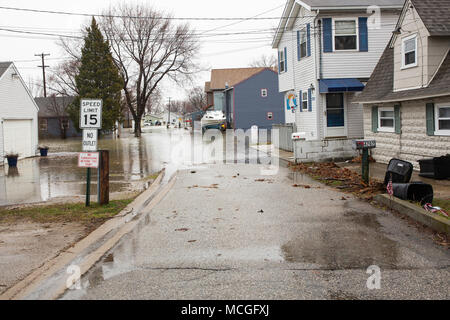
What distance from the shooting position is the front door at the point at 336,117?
22.2m

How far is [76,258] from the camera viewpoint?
6.75 metres

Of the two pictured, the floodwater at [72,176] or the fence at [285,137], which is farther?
the fence at [285,137]

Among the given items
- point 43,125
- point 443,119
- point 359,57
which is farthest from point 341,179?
point 43,125

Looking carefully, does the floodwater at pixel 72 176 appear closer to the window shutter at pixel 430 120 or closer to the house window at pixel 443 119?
the window shutter at pixel 430 120

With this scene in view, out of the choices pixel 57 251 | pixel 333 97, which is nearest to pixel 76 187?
pixel 57 251

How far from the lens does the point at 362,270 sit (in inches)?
227

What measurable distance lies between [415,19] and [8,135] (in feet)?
68.1

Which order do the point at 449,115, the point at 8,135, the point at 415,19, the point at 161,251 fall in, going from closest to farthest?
the point at 161,251 → the point at 449,115 → the point at 415,19 → the point at 8,135

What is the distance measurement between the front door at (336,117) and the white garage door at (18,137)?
16575mm

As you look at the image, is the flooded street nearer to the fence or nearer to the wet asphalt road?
the wet asphalt road

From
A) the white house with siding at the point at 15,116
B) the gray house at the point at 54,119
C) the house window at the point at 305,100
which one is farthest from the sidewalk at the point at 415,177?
the gray house at the point at 54,119

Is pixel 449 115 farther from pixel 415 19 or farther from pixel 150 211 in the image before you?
pixel 150 211

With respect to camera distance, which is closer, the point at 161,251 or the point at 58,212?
the point at 161,251
